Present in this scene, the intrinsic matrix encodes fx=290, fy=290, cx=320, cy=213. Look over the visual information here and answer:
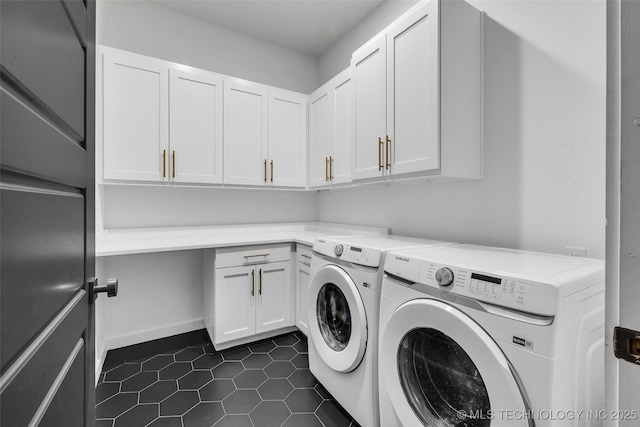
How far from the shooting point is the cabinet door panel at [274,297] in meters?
2.35

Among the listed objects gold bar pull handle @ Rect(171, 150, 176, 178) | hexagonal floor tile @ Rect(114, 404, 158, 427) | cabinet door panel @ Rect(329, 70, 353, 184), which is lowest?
hexagonal floor tile @ Rect(114, 404, 158, 427)

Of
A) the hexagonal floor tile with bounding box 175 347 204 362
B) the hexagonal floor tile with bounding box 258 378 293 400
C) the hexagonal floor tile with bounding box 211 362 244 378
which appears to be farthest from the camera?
the hexagonal floor tile with bounding box 175 347 204 362

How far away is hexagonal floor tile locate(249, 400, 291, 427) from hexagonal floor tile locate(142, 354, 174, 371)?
90 cm

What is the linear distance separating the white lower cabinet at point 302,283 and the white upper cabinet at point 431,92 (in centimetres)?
92

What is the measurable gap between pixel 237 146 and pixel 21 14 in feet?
7.14

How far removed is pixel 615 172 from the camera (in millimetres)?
520

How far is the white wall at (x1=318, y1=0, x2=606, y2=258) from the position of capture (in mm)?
1262

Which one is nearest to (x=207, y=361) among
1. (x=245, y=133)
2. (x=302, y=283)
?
(x=302, y=283)

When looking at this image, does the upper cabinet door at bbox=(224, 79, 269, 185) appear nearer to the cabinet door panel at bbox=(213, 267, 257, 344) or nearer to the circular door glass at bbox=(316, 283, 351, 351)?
the cabinet door panel at bbox=(213, 267, 257, 344)

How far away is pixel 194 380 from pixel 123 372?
545 mm

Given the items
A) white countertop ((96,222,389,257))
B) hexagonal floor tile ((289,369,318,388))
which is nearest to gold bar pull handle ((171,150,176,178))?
white countertop ((96,222,389,257))

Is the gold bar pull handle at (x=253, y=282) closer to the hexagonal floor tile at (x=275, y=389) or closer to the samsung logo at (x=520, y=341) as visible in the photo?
the hexagonal floor tile at (x=275, y=389)

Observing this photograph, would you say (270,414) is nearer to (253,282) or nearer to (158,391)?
(158,391)

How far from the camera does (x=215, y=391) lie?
1.80 metres
